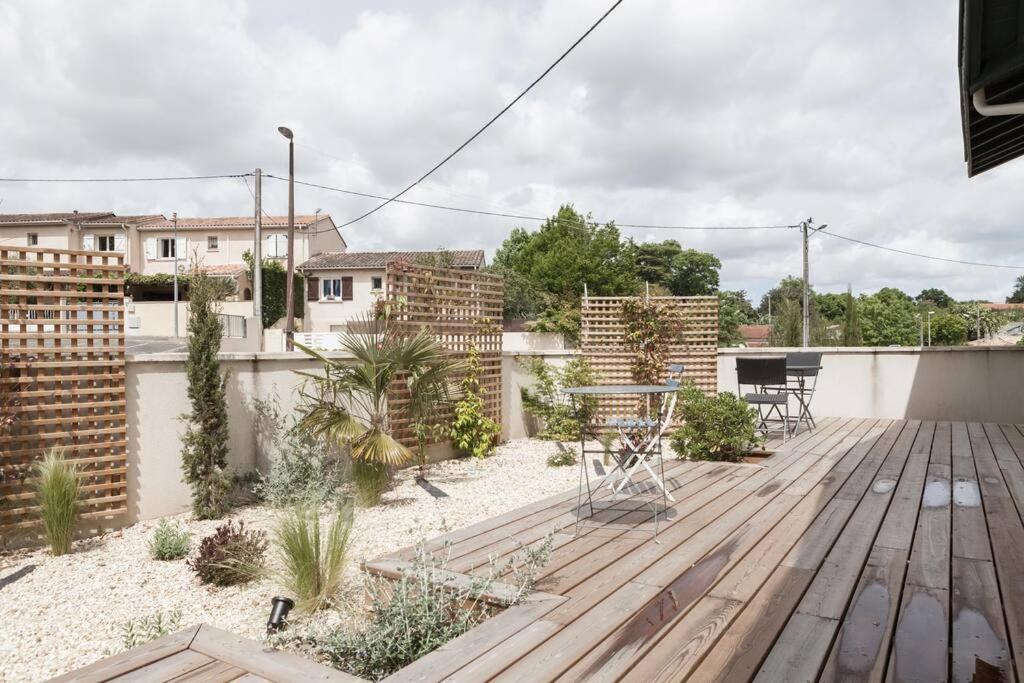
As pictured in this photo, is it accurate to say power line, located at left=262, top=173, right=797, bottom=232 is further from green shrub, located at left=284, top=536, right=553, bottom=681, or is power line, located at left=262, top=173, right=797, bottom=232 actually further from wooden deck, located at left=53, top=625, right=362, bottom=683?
wooden deck, located at left=53, top=625, right=362, bottom=683

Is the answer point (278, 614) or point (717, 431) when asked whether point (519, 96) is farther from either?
point (278, 614)

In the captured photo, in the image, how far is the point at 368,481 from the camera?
17.5ft

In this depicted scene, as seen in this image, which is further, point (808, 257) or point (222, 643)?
point (808, 257)

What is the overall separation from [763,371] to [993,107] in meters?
4.15

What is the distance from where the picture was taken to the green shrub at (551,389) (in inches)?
324

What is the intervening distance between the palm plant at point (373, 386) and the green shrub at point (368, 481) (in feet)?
0.18

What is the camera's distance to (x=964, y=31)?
268 centimetres

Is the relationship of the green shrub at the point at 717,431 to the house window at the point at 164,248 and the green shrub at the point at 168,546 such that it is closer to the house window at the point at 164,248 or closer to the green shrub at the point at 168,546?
the green shrub at the point at 168,546

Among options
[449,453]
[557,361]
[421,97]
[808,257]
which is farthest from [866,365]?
[808,257]

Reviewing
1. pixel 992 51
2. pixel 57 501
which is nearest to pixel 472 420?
pixel 57 501

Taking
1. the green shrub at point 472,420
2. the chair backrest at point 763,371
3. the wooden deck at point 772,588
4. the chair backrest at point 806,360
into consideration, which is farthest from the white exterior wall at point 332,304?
the wooden deck at point 772,588

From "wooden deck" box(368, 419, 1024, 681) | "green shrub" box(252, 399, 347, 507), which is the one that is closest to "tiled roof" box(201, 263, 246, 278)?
"green shrub" box(252, 399, 347, 507)

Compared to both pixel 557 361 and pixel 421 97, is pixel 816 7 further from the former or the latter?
pixel 421 97

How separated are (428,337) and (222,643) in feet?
13.0
